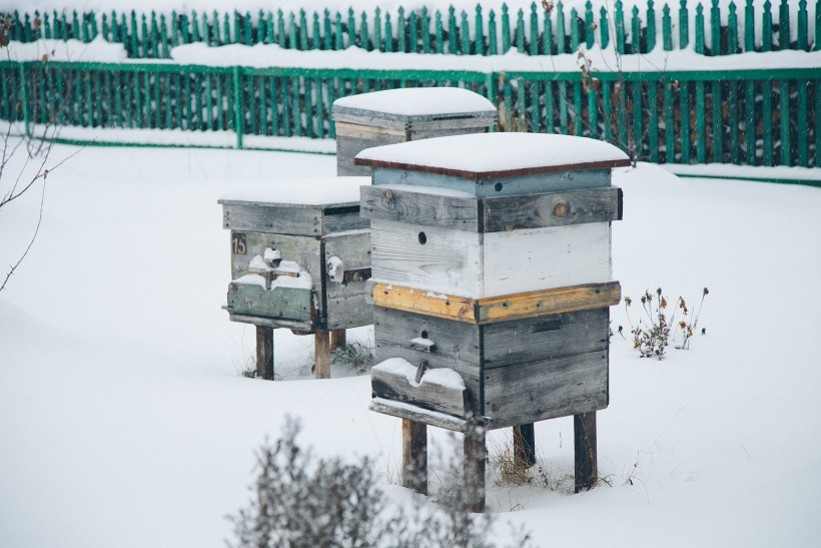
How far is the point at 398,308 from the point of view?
520cm

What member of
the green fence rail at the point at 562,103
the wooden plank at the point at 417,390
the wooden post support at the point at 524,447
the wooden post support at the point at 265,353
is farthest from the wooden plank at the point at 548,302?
the green fence rail at the point at 562,103

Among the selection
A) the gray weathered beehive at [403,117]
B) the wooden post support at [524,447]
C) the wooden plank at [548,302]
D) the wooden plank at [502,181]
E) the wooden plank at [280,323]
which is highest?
the gray weathered beehive at [403,117]

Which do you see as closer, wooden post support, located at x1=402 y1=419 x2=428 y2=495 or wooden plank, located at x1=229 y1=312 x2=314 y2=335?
wooden post support, located at x1=402 y1=419 x2=428 y2=495

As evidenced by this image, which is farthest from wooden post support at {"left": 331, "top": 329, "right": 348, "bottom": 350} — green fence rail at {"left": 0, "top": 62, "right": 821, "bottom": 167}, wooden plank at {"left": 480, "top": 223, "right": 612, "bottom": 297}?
wooden plank at {"left": 480, "top": 223, "right": 612, "bottom": 297}

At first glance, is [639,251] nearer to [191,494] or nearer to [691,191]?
[691,191]

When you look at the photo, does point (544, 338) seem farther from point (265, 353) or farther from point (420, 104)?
point (420, 104)

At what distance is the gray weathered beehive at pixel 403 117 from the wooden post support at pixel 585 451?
290cm

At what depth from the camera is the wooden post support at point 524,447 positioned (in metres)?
5.53

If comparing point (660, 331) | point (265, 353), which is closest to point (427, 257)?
point (265, 353)

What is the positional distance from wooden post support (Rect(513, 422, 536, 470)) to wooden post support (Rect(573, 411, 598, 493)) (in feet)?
0.96

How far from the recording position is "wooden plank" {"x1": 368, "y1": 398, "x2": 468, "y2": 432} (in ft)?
16.2

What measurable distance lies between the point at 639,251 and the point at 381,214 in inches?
191

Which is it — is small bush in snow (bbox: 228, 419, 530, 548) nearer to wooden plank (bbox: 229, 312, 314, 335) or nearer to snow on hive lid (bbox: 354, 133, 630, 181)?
snow on hive lid (bbox: 354, 133, 630, 181)

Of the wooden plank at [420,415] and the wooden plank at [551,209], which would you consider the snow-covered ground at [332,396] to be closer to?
the wooden plank at [420,415]
